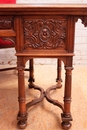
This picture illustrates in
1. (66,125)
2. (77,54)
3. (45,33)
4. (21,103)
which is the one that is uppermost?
(45,33)

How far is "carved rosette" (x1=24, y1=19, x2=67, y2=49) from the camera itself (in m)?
1.06

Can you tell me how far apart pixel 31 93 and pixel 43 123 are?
0.49 m

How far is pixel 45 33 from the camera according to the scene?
107 cm

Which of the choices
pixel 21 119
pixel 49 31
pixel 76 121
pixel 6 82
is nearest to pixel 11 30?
pixel 49 31

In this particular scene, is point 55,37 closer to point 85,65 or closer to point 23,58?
point 23,58

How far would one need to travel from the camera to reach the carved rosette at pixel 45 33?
3.48ft

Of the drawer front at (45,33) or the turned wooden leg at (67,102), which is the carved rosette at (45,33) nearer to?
the drawer front at (45,33)

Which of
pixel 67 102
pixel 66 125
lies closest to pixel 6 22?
pixel 67 102

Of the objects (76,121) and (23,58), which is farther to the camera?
(76,121)

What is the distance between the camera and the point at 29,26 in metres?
1.07

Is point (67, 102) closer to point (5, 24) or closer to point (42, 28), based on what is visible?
point (42, 28)

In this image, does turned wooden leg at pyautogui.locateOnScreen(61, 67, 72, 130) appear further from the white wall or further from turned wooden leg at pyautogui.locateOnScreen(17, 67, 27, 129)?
the white wall

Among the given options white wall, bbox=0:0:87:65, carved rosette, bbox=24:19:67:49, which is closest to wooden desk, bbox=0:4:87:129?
carved rosette, bbox=24:19:67:49

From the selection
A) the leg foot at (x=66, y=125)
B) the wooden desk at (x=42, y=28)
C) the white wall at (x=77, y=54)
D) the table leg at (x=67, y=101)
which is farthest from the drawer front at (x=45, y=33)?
the white wall at (x=77, y=54)
